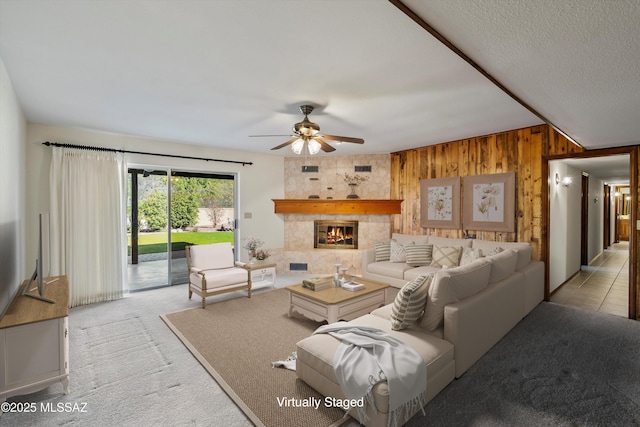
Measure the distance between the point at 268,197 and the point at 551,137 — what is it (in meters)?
5.09

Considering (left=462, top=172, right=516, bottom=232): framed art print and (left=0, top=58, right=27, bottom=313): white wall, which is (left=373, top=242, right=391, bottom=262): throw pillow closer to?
(left=462, top=172, right=516, bottom=232): framed art print

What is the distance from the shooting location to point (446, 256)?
4.71m

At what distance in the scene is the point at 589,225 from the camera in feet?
23.0

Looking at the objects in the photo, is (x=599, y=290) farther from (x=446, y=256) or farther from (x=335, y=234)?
(x=335, y=234)

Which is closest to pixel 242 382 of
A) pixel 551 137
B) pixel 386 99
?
pixel 386 99

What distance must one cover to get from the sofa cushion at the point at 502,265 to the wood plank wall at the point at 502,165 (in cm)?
115

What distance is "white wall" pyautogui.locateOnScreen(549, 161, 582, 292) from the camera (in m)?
4.59

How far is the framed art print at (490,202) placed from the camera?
4.60 metres

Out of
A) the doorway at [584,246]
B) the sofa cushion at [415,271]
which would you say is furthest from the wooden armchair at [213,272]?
the doorway at [584,246]

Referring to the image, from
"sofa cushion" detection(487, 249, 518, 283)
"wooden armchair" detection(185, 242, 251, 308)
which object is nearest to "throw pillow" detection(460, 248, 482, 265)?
"sofa cushion" detection(487, 249, 518, 283)

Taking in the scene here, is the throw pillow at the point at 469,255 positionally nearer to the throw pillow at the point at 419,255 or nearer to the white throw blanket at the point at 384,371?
the throw pillow at the point at 419,255

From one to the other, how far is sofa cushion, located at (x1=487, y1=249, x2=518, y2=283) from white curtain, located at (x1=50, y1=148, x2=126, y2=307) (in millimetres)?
5245

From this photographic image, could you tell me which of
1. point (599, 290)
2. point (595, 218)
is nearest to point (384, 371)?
point (599, 290)

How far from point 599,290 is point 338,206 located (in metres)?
4.74
